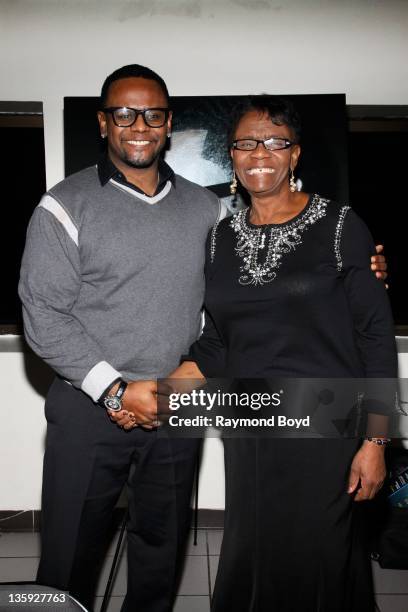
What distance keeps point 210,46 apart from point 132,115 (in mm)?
1217

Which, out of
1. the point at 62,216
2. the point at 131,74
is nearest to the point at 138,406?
the point at 62,216

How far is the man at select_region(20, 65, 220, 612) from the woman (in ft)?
0.68

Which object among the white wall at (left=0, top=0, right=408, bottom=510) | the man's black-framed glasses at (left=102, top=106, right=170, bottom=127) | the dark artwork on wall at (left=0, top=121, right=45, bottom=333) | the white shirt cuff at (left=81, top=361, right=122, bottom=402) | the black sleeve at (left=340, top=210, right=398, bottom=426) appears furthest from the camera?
the dark artwork on wall at (left=0, top=121, right=45, bottom=333)

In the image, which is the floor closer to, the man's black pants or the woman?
the man's black pants

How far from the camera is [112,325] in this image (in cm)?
179

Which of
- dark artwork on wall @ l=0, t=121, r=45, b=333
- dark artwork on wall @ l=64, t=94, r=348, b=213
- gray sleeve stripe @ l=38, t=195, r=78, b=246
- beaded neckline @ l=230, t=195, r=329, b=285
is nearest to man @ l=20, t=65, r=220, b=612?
gray sleeve stripe @ l=38, t=195, r=78, b=246

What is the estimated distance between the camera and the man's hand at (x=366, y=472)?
1.63 meters

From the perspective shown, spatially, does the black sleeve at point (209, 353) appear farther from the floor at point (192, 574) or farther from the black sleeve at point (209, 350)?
the floor at point (192, 574)

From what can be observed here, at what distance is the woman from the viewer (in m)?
1.63

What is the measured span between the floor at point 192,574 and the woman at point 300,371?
855 millimetres

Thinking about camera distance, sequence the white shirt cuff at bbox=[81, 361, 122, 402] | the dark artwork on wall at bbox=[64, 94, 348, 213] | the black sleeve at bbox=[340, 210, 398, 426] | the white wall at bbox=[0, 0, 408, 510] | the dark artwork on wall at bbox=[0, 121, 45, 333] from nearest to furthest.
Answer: the black sleeve at bbox=[340, 210, 398, 426]
the white shirt cuff at bbox=[81, 361, 122, 402]
the dark artwork on wall at bbox=[64, 94, 348, 213]
the white wall at bbox=[0, 0, 408, 510]
the dark artwork on wall at bbox=[0, 121, 45, 333]

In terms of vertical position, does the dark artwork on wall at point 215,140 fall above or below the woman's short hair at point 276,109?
A: above

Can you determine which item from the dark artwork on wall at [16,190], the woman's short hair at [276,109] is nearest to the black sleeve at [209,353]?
the woman's short hair at [276,109]

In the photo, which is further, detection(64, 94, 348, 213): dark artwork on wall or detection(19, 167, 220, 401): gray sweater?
detection(64, 94, 348, 213): dark artwork on wall
